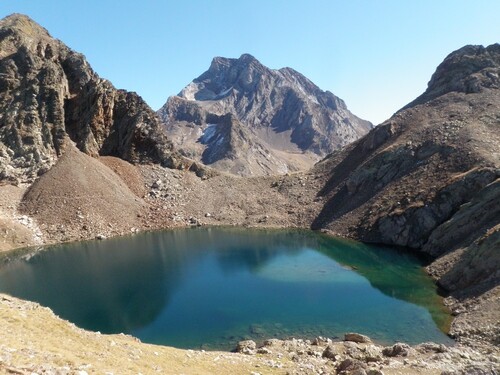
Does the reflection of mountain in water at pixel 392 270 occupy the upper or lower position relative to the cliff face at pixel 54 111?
lower

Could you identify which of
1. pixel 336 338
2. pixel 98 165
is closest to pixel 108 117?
pixel 98 165

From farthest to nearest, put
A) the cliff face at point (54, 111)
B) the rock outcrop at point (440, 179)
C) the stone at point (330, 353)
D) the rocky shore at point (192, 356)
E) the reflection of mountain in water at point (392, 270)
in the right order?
the cliff face at point (54, 111), the rock outcrop at point (440, 179), the reflection of mountain in water at point (392, 270), the stone at point (330, 353), the rocky shore at point (192, 356)

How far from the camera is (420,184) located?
238ft

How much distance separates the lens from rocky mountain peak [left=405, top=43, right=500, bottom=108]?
95625 millimetres

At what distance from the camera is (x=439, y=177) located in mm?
71312

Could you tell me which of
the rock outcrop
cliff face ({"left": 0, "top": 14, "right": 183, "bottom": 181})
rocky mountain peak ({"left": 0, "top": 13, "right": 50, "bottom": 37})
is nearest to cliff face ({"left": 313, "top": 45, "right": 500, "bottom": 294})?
the rock outcrop

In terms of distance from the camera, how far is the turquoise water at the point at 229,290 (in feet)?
115

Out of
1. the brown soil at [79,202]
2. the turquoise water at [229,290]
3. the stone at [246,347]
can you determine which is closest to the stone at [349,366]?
the stone at [246,347]

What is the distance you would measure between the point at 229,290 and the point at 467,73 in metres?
88.3

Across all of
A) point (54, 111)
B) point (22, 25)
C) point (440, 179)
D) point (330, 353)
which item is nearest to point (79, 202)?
point (54, 111)

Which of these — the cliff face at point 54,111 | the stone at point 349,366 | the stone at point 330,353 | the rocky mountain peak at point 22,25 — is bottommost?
the stone at point 330,353

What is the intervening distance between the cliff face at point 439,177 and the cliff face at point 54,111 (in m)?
49.6

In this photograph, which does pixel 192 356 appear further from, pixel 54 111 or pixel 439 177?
pixel 54 111

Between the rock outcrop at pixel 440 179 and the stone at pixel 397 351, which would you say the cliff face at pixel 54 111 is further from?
the stone at pixel 397 351
